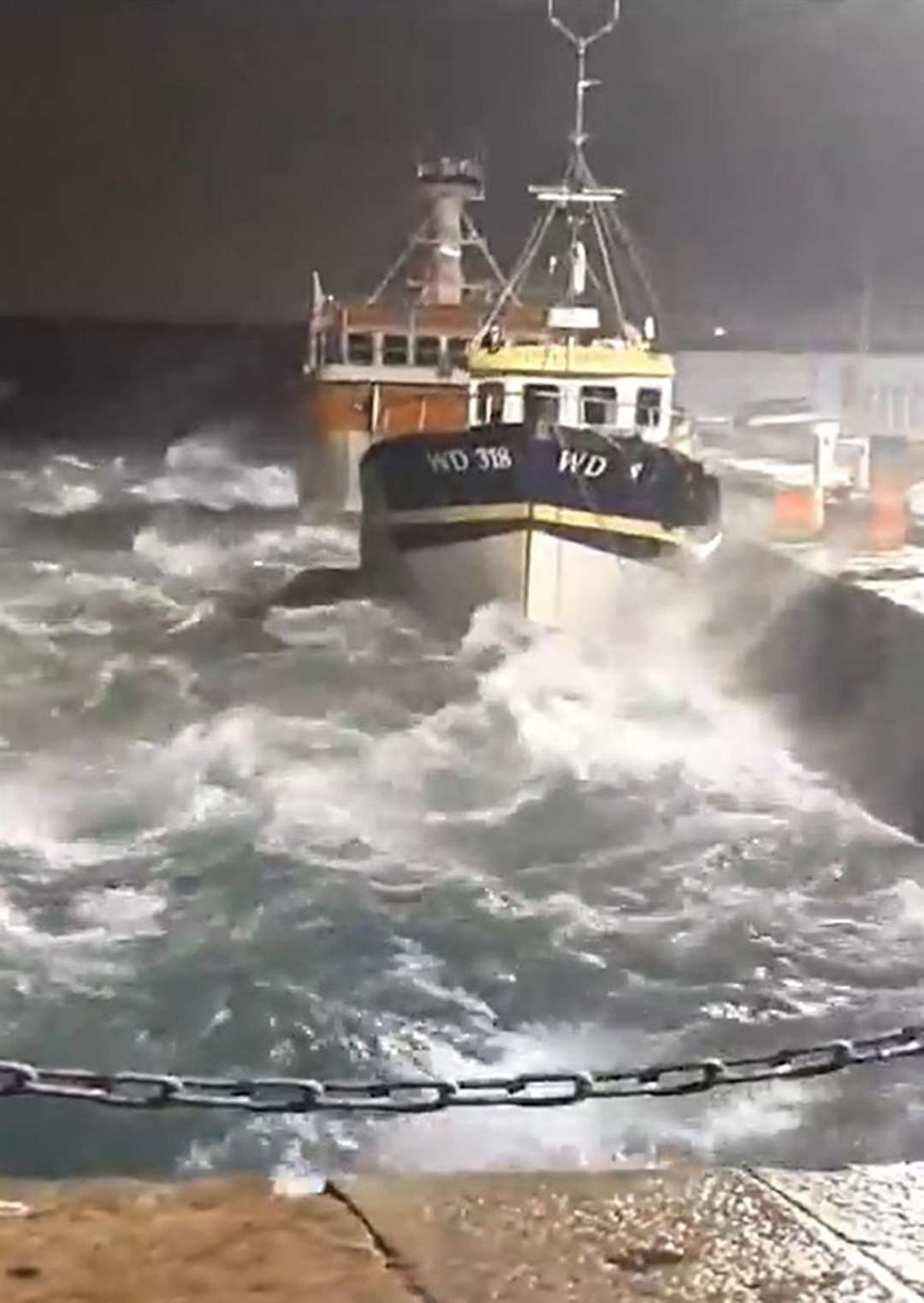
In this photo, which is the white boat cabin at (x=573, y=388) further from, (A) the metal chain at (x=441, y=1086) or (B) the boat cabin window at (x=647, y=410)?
(A) the metal chain at (x=441, y=1086)

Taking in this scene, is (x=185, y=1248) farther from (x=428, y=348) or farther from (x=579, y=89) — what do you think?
(x=579, y=89)

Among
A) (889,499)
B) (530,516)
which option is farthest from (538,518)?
(889,499)

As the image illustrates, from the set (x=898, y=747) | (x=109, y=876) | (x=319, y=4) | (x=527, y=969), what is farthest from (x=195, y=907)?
(x=319, y=4)

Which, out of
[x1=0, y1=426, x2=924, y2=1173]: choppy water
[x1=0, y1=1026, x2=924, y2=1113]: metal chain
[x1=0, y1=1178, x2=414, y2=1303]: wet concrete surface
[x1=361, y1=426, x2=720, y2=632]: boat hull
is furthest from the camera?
[x1=361, y1=426, x2=720, y2=632]: boat hull

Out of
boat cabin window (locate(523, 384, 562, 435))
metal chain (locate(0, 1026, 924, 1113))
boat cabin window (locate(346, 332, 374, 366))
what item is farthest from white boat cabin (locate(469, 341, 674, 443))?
metal chain (locate(0, 1026, 924, 1113))

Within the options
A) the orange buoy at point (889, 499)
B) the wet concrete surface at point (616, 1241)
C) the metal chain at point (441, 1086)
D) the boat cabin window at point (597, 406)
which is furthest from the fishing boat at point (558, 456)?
the wet concrete surface at point (616, 1241)

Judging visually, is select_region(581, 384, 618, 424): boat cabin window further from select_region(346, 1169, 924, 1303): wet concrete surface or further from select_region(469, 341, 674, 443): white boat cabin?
select_region(346, 1169, 924, 1303): wet concrete surface
